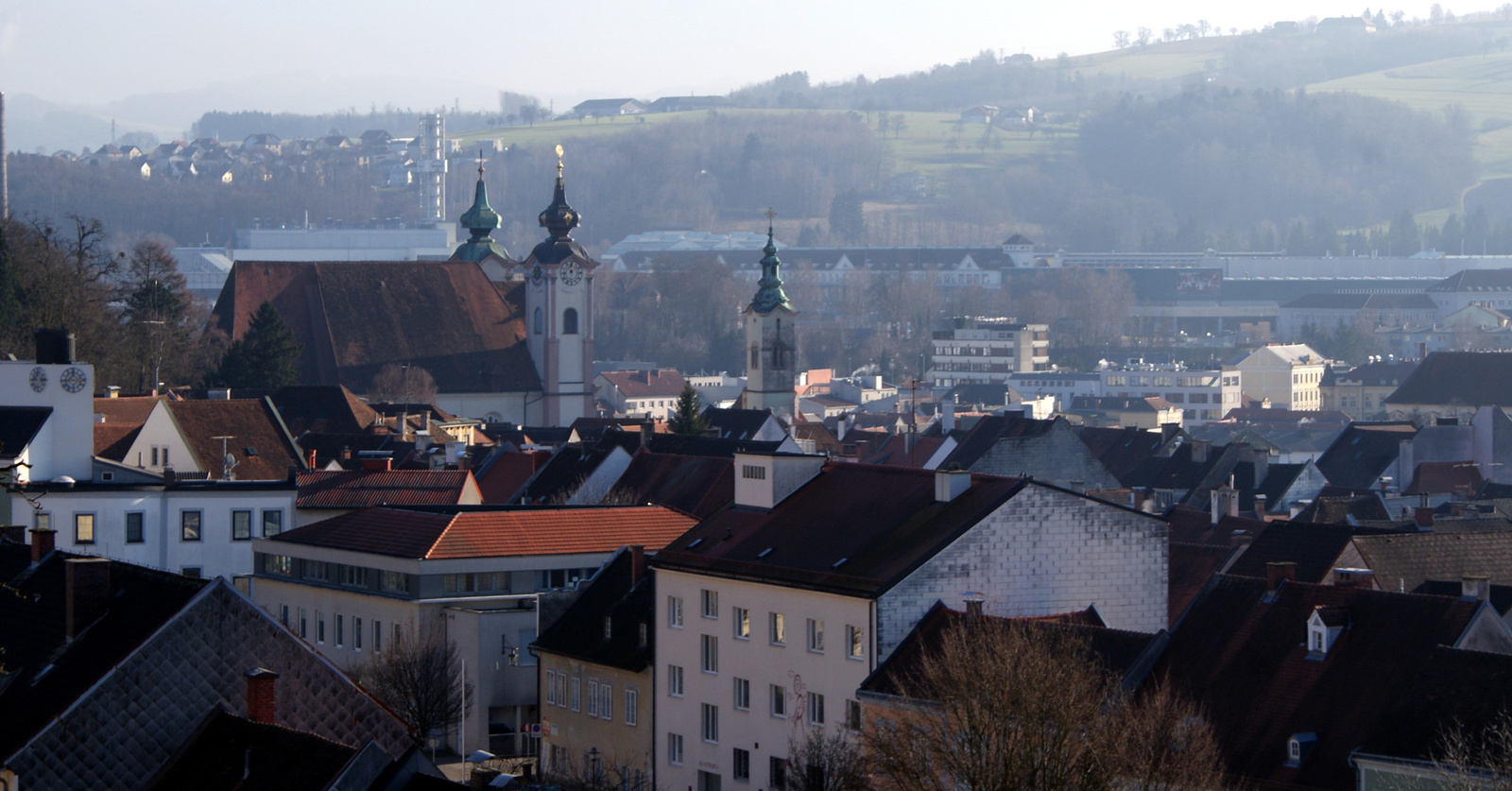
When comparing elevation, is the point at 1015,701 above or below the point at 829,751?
above

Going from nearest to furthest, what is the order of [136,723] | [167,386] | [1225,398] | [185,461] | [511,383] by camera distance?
1. [136,723]
2. [185,461]
3. [167,386]
4. [511,383]
5. [1225,398]

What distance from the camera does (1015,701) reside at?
2086 cm

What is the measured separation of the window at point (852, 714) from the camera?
1083 inches

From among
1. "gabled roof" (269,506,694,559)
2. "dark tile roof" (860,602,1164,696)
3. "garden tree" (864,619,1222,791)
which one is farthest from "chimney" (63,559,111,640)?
"gabled roof" (269,506,694,559)

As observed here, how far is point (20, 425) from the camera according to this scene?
4528 centimetres

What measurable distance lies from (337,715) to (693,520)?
2089 cm

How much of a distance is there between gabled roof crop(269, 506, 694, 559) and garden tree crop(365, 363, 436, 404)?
4711 cm

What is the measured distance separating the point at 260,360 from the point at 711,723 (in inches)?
1933

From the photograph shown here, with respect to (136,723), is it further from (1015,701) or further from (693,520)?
(693,520)

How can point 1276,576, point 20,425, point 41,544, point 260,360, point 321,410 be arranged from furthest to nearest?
1. point 260,360
2. point 321,410
3. point 20,425
4. point 1276,576
5. point 41,544

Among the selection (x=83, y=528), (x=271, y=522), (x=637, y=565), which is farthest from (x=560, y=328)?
(x=637, y=565)

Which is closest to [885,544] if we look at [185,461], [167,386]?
[185,461]

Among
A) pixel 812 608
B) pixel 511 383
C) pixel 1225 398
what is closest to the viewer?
pixel 812 608

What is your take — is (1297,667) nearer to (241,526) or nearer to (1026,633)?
(1026,633)
